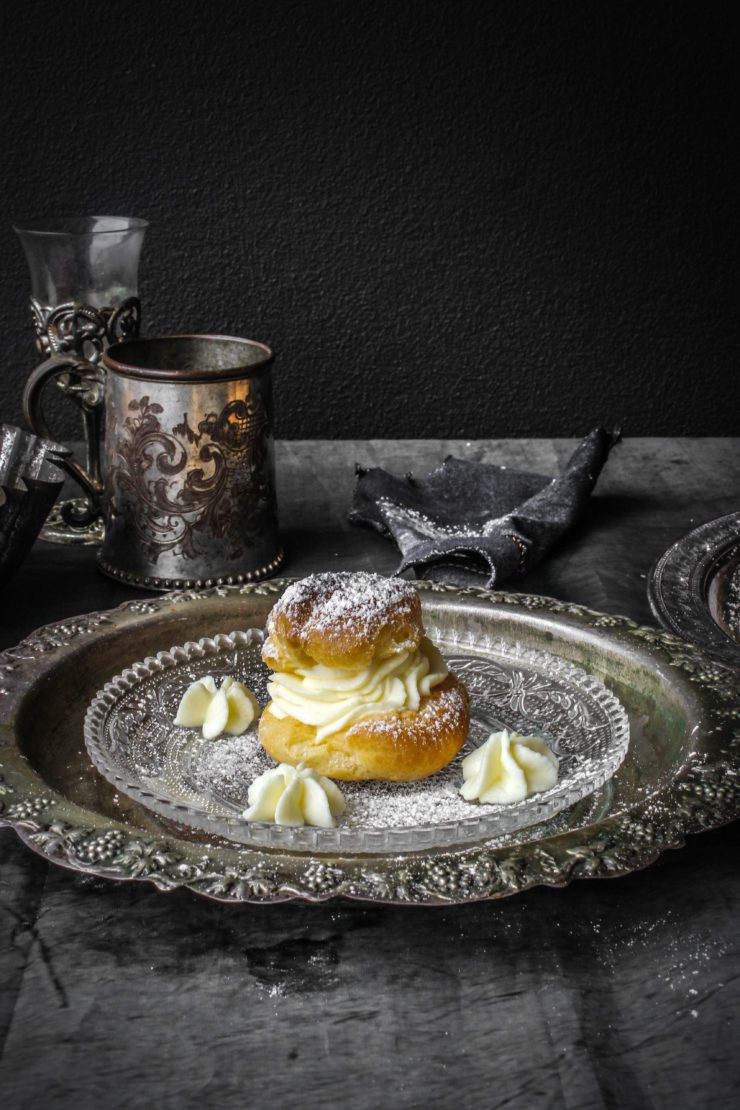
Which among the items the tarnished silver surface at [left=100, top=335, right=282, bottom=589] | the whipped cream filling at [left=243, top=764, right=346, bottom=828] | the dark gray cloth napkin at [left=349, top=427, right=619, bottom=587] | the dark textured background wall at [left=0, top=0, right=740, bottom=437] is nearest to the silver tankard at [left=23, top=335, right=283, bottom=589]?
the tarnished silver surface at [left=100, top=335, right=282, bottom=589]

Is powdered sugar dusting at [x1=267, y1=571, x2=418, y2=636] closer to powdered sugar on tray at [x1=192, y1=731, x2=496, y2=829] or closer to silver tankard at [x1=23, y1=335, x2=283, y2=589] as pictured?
powdered sugar on tray at [x1=192, y1=731, x2=496, y2=829]

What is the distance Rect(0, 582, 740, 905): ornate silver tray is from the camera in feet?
1.90

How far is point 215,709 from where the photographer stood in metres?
0.80

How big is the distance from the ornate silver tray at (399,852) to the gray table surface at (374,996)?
0.04 meters

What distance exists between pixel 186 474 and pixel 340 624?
0.40 meters

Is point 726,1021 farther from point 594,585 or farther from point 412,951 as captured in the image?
point 594,585

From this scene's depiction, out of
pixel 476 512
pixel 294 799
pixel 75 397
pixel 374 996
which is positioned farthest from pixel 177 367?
pixel 374 996

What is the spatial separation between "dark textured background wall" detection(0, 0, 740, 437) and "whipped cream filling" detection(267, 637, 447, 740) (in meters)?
1.28

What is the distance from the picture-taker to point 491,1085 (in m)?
0.52

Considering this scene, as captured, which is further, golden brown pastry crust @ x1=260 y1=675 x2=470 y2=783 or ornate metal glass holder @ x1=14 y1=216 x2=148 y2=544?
ornate metal glass holder @ x1=14 y1=216 x2=148 y2=544

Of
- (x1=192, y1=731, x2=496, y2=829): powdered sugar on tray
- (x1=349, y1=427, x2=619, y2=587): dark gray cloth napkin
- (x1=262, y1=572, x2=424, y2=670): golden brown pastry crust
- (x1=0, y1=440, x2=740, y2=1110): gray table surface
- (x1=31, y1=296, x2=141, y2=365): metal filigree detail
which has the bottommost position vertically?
(x1=349, y1=427, x2=619, y2=587): dark gray cloth napkin

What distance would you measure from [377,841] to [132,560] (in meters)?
0.59

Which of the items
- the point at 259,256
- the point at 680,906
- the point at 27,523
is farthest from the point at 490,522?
the point at 259,256

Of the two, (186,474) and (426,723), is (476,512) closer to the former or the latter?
(186,474)
